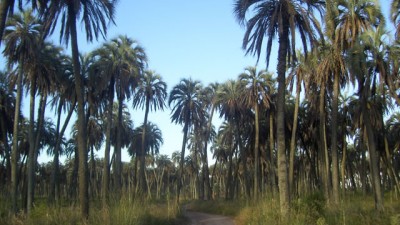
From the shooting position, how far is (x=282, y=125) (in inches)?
741

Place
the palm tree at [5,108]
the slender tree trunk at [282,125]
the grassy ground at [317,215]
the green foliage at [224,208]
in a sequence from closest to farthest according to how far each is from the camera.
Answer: the grassy ground at [317,215], the slender tree trunk at [282,125], the green foliage at [224,208], the palm tree at [5,108]

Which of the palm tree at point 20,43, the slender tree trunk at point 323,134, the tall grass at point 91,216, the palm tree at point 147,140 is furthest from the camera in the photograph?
the palm tree at point 147,140

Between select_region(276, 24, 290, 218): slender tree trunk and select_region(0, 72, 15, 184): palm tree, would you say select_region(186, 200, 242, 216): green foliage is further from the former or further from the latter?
select_region(0, 72, 15, 184): palm tree

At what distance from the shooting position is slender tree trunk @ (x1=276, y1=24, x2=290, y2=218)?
17.8 meters

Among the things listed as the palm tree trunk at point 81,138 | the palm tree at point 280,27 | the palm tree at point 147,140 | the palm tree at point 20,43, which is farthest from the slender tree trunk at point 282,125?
the palm tree at point 147,140

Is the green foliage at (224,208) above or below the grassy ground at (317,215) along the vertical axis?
below

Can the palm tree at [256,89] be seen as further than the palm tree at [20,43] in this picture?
Yes

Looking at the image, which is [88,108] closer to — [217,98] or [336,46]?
[217,98]

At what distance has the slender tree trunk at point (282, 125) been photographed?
17.8 m

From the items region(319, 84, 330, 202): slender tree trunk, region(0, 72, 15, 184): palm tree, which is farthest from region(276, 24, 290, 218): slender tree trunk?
region(0, 72, 15, 184): palm tree

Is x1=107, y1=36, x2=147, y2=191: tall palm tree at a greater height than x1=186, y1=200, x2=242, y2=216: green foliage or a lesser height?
greater

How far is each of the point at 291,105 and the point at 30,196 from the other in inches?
1019

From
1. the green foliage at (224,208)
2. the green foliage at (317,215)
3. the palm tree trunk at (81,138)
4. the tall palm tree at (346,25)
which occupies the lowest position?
the green foliage at (224,208)

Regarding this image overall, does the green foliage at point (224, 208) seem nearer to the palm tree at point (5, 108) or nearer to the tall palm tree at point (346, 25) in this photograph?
the tall palm tree at point (346, 25)
